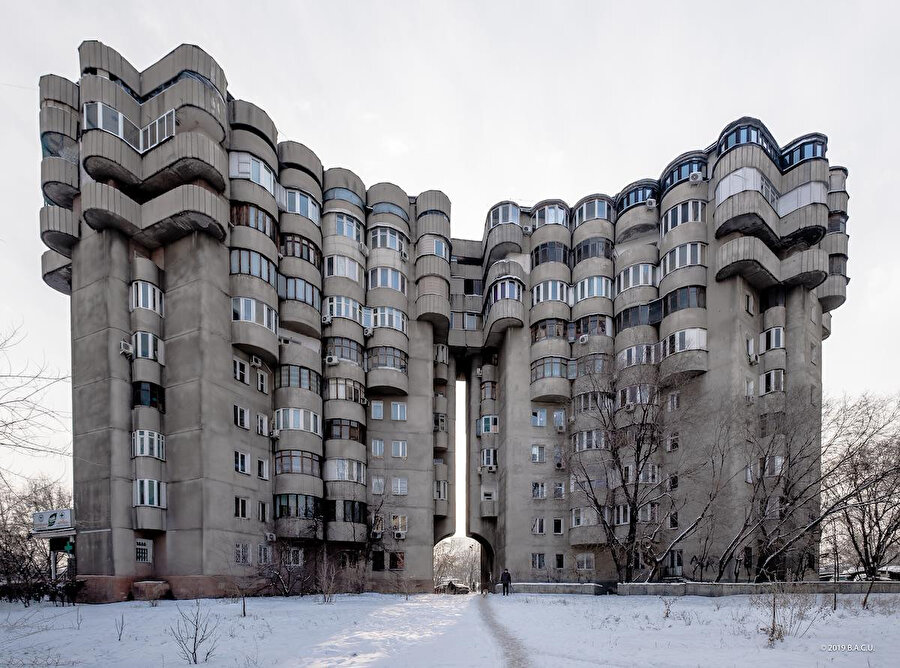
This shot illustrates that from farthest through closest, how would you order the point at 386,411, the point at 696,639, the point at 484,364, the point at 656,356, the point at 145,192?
the point at 484,364 < the point at 386,411 < the point at 656,356 < the point at 145,192 < the point at 696,639

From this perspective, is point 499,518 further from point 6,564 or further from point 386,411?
point 6,564

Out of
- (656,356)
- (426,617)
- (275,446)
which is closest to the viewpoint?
(426,617)

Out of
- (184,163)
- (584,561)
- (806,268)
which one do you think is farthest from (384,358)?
(806,268)

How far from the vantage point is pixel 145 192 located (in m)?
38.8

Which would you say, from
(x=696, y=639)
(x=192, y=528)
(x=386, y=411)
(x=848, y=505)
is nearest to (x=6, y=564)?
(x=192, y=528)

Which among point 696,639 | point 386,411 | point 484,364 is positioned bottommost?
point 696,639

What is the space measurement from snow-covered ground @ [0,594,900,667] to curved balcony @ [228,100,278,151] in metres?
31.5

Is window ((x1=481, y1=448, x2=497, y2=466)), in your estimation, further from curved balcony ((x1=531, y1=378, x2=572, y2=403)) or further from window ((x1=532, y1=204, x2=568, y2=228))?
window ((x1=532, y1=204, x2=568, y2=228))

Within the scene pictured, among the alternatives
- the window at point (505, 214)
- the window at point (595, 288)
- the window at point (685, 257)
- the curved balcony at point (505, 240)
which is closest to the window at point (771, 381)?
the window at point (685, 257)

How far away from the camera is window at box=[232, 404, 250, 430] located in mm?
38438

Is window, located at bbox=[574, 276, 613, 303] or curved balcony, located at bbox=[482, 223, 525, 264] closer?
window, located at bbox=[574, 276, 613, 303]

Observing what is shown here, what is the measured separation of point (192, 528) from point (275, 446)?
8497 mm

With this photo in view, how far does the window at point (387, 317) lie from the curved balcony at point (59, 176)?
2178 centimetres

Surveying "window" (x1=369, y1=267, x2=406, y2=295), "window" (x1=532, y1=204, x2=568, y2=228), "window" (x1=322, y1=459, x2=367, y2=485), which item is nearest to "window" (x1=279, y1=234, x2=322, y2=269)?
"window" (x1=369, y1=267, x2=406, y2=295)
